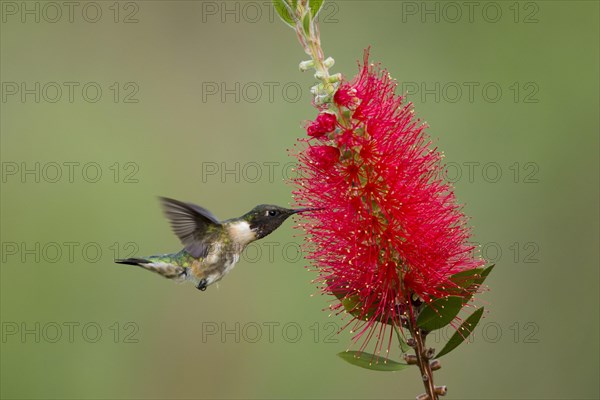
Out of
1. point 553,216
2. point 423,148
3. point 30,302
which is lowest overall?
point 30,302

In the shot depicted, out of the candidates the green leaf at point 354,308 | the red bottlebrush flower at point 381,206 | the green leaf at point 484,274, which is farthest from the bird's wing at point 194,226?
the green leaf at point 484,274

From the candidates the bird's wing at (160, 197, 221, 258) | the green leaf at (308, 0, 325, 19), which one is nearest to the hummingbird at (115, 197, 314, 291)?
the bird's wing at (160, 197, 221, 258)

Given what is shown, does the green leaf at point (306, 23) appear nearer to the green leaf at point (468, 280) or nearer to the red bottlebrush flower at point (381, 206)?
the red bottlebrush flower at point (381, 206)

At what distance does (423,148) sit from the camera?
6.83 feet

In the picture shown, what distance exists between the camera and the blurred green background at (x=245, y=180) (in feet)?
15.3

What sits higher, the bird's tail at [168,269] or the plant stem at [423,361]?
the bird's tail at [168,269]

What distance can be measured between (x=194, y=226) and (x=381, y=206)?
76 cm

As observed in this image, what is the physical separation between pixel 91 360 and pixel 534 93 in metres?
2.96

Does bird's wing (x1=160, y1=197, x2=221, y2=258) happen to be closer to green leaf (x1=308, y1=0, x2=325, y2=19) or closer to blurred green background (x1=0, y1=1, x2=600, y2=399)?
green leaf (x1=308, y1=0, x2=325, y2=19)

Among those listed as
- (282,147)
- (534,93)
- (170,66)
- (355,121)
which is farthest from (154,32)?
(355,121)

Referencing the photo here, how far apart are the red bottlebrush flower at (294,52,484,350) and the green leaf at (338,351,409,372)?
5cm

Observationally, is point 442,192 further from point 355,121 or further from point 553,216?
point 553,216

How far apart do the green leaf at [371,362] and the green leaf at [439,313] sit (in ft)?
0.36

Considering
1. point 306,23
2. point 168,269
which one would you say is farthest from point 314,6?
point 168,269
